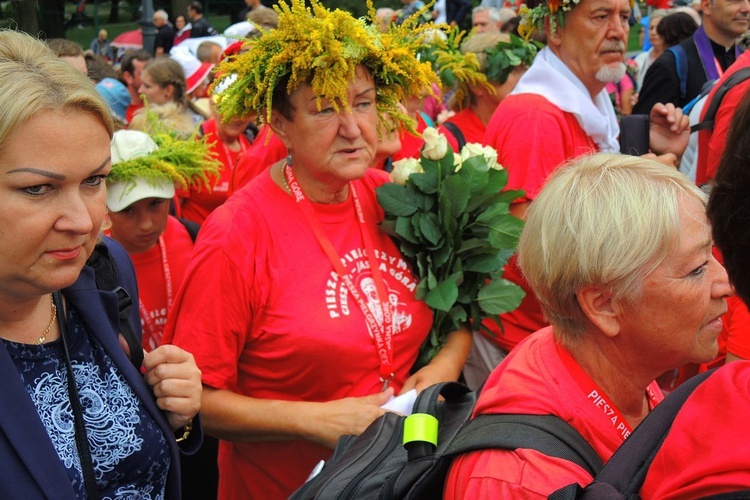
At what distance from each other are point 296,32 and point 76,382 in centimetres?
157

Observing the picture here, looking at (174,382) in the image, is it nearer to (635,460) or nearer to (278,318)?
(278,318)

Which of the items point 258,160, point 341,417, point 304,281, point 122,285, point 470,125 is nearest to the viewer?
point 122,285

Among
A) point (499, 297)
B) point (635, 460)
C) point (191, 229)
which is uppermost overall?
point (635, 460)

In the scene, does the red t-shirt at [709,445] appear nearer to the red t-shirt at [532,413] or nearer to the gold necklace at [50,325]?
the red t-shirt at [532,413]

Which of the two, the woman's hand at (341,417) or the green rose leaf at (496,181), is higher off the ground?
the green rose leaf at (496,181)

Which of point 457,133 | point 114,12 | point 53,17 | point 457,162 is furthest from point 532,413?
point 114,12

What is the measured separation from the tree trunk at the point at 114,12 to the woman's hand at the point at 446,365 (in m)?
20.9

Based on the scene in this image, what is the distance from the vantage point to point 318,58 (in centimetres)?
297

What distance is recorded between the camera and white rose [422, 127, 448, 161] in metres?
3.40

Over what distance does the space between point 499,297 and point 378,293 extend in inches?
22.6

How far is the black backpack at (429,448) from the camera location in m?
1.78

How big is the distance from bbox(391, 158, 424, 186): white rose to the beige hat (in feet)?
3.80

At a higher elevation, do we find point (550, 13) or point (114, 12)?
point (550, 13)

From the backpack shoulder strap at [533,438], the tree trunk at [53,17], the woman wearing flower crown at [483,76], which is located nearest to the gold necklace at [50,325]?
the backpack shoulder strap at [533,438]
